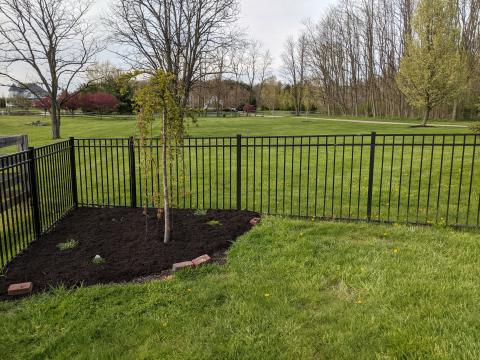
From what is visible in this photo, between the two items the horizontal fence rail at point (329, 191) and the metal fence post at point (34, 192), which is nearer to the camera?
the metal fence post at point (34, 192)

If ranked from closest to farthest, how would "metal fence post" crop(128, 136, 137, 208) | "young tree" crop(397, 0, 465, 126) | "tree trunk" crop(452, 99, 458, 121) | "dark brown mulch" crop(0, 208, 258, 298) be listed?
"dark brown mulch" crop(0, 208, 258, 298) → "metal fence post" crop(128, 136, 137, 208) → "young tree" crop(397, 0, 465, 126) → "tree trunk" crop(452, 99, 458, 121)

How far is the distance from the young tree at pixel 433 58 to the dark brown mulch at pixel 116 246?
21.1 metres

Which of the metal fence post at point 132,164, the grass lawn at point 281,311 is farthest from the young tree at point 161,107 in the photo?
the grass lawn at point 281,311

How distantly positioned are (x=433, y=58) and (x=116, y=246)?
23197mm

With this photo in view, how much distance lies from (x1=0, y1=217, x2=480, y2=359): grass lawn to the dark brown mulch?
38cm

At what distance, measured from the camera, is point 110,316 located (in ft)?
10.6

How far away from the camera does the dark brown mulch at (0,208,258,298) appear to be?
4.04m

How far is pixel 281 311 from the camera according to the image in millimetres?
3195

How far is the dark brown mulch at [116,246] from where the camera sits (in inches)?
159

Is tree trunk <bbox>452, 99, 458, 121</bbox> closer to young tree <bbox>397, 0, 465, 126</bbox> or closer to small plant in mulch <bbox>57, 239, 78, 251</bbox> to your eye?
young tree <bbox>397, 0, 465, 126</bbox>

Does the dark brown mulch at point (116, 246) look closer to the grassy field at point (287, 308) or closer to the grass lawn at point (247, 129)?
the grassy field at point (287, 308)

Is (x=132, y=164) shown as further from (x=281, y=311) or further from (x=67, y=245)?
(x=281, y=311)

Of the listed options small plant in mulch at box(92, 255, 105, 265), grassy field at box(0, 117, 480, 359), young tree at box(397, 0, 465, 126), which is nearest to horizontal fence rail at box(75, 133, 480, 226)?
small plant in mulch at box(92, 255, 105, 265)

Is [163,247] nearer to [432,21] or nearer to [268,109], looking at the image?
[432,21]
